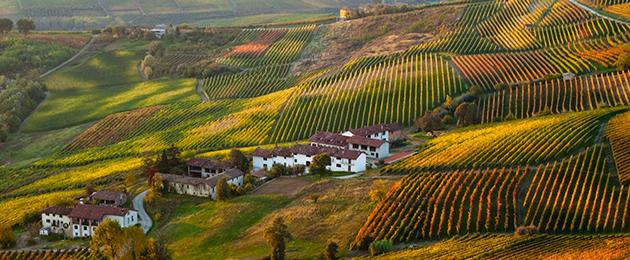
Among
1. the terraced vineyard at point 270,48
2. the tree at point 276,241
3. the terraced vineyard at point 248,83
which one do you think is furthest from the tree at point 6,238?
the terraced vineyard at point 270,48

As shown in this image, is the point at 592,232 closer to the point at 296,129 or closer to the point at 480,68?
the point at 296,129

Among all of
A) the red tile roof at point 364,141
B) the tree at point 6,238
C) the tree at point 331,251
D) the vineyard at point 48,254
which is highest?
the red tile roof at point 364,141

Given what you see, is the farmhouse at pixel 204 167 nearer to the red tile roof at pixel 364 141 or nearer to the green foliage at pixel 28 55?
the red tile roof at pixel 364 141

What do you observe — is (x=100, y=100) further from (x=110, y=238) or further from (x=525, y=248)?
(x=525, y=248)

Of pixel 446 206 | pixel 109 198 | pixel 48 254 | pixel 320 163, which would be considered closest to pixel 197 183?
pixel 109 198

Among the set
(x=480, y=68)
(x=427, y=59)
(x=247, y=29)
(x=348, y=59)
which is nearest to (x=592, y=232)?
(x=480, y=68)

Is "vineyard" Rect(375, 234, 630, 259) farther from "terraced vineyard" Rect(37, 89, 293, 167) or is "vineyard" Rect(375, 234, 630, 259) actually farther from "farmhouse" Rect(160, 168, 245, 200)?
"terraced vineyard" Rect(37, 89, 293, 167)
